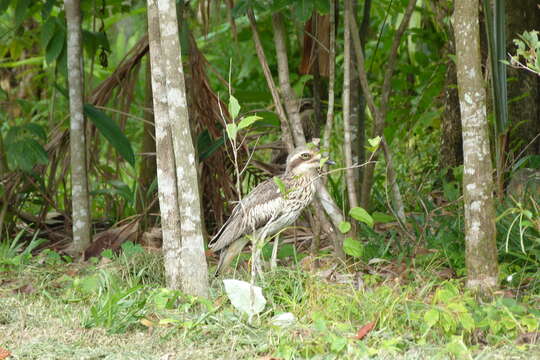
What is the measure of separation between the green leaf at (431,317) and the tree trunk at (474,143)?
0.54m

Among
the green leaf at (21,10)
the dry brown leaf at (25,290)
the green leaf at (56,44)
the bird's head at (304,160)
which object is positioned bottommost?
the dry brown leaf at (25,290)

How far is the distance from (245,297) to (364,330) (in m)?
0.69

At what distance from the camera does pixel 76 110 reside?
633cm

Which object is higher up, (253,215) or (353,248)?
(253,215)

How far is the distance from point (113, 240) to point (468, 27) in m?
3.44

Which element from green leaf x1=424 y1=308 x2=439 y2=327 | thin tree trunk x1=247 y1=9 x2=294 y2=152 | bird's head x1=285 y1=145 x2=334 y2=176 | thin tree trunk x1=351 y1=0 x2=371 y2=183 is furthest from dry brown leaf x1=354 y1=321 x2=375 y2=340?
thin tree trunk x1=351 y1=0 x2=371 y2=183

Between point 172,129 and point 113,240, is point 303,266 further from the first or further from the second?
point 113,240

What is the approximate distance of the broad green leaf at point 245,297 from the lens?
4477 millimetres

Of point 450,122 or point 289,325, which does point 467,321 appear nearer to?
point 289,325

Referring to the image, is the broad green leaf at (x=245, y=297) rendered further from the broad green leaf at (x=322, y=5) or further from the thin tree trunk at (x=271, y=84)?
the broad green leaf at (x=322, y=5)

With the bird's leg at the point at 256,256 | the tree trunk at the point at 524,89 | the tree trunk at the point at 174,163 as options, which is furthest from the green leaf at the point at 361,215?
the tree trunk at the point at 524,89

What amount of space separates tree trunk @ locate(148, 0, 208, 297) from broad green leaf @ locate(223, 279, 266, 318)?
1.03 ft

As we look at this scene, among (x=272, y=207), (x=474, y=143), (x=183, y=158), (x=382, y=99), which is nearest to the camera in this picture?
(x=474, y=143)

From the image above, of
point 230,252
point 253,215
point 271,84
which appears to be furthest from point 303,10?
point 230,252
